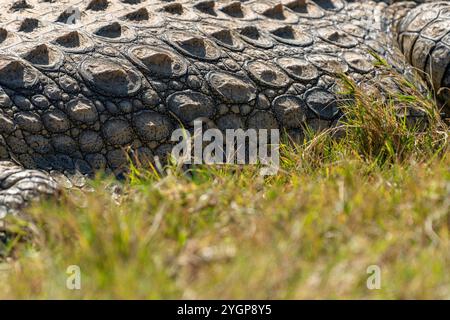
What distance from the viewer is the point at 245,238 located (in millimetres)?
3197

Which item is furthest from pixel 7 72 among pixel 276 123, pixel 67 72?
pixel 276 123

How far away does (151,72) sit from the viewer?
4.63 m

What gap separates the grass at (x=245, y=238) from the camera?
116 inches

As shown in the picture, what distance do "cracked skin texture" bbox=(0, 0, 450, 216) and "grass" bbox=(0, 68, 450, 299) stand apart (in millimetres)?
437

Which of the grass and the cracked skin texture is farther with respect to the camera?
the cracked skin texture

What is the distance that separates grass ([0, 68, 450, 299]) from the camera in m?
2.95

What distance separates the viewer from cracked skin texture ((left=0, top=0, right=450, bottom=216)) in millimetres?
4375

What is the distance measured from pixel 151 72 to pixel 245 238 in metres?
1.68

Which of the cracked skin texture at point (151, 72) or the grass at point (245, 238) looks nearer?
the grass at point (245, 238)

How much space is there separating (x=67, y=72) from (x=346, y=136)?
148 cm

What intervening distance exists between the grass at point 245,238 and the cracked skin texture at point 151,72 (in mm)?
437

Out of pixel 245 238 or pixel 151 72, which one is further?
pixel 151 72

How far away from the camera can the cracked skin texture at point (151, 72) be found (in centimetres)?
438
